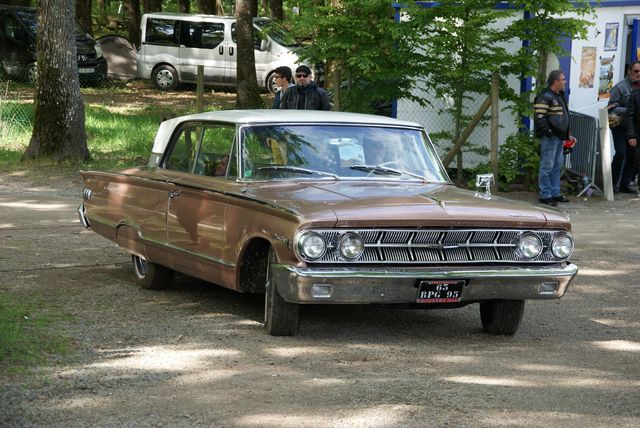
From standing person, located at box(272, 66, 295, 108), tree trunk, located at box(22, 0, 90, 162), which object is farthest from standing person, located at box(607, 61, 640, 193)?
tree trunk, located at box(22, 0, 90, 162)

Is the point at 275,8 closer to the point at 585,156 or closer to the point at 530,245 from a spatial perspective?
the point at 585,156

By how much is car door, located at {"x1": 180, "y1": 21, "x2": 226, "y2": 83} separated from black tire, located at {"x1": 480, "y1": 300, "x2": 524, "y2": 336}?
24456mm

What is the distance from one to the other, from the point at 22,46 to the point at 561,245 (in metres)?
24.3

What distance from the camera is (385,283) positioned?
724 cm

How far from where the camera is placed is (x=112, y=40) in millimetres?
33906

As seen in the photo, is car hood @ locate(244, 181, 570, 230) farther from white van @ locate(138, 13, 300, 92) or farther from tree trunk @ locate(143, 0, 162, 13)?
tree trunk @ locate(143, 0, 162, 13)

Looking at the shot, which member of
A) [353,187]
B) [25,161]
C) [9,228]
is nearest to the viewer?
[353,187]

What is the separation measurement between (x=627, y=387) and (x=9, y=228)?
8221 mm

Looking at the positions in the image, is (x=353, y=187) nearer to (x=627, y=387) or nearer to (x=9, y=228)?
(x=627, y=387)

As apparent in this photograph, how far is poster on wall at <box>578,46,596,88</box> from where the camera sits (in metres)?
17.5

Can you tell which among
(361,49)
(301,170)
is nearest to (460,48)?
(361,49)

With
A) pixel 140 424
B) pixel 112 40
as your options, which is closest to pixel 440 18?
pixel 140 424

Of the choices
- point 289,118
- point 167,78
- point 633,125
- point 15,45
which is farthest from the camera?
point 167,78

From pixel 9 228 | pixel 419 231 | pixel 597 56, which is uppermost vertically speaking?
pixel 597 56
